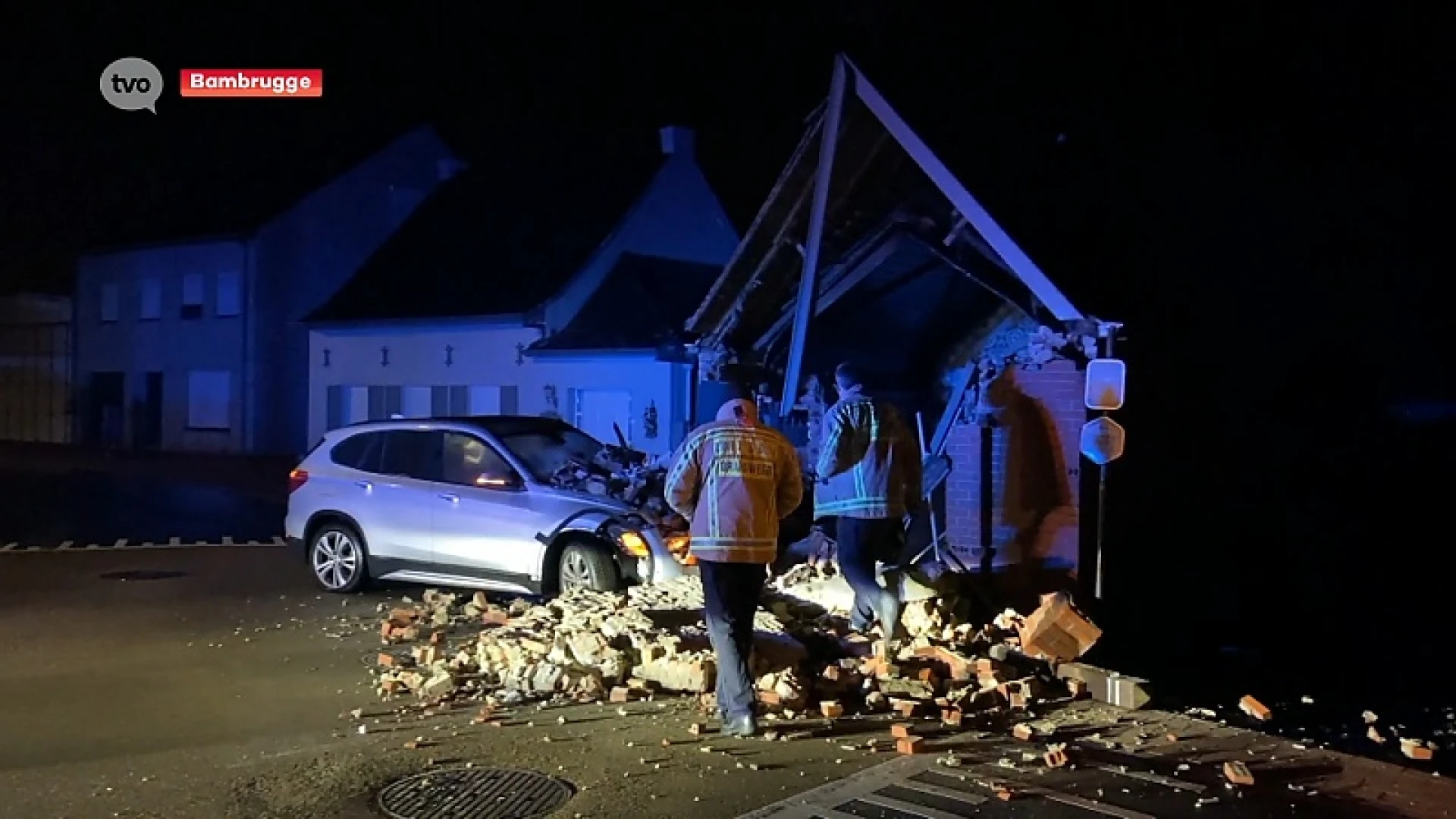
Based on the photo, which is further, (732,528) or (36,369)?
(36,369)

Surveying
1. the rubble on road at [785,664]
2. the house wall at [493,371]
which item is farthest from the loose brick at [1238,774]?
the house wall at [493,371]

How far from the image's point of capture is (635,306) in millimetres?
27344

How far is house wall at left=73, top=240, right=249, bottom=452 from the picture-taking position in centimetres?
3659

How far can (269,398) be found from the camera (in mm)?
35938

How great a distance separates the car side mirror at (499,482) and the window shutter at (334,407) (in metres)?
21.8

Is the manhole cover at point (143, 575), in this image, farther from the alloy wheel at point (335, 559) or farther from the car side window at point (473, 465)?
the car side window at point (473, 465)

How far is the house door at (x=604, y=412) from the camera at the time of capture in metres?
26.1

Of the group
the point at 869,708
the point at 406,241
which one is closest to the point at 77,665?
the point at 869,708

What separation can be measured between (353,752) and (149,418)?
115 ft

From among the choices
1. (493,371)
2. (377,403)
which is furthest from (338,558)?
(377,403)

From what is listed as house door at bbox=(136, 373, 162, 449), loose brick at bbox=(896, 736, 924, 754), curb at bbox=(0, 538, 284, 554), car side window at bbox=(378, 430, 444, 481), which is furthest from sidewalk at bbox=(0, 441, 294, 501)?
loose brick at bbox=(896, 736, 924, 754)

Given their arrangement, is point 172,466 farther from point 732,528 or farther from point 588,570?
point 732,528

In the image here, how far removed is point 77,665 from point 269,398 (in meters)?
27.3

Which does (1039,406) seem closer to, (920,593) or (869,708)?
(920,593)
